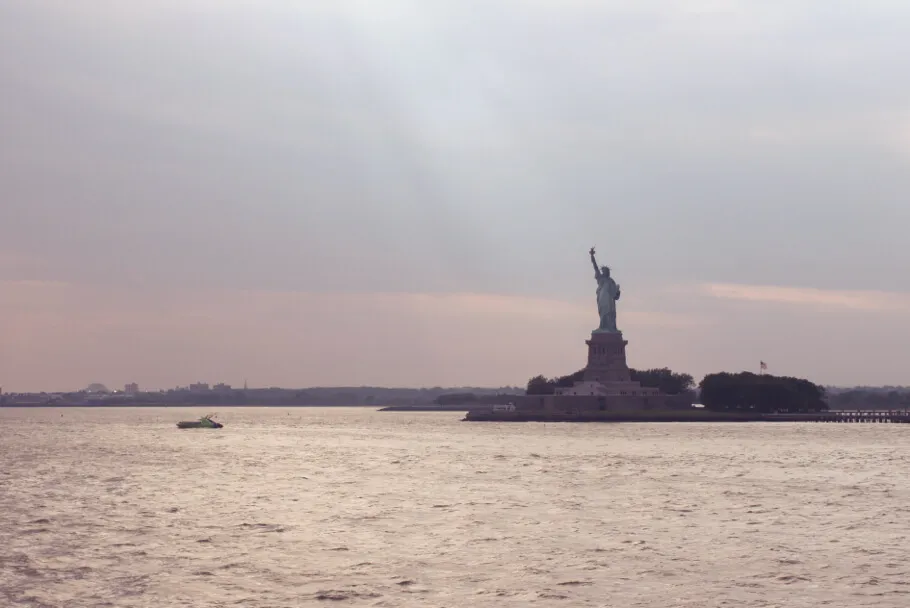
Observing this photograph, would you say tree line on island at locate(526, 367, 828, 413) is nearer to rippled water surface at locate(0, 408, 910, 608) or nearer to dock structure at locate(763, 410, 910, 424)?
dock structure at locate(763, 410, 910, 424)

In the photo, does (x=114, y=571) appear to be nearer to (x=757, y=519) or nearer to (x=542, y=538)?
(x=542, y=538)

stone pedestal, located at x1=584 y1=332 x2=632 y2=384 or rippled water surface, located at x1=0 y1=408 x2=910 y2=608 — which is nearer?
rippled water surface, located at x1=0 y1=408 x2=910 y2=608

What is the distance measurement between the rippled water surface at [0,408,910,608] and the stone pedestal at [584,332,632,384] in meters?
96.5

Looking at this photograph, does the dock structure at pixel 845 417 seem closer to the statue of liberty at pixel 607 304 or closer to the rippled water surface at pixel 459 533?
the statue of liberty at pixel 607 304

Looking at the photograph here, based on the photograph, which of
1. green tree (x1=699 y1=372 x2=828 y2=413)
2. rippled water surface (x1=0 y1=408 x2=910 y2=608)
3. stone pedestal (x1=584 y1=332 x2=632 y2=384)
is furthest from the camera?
green tree (x1=699 y1=372 x2=828 y2=413)

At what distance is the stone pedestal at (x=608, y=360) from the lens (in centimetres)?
17238

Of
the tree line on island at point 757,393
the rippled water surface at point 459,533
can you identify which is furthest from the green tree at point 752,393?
the rippled water surface at point 459,533

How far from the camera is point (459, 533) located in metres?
37.7

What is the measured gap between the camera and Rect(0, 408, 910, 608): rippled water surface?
27734mm

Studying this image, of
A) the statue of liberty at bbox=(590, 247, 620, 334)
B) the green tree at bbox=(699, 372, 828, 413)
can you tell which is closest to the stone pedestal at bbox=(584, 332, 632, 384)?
the statue of liberty at bbox=(590, 247, 620, 334)

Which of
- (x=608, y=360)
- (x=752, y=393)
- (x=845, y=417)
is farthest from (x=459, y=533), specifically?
(x=845, y=417)

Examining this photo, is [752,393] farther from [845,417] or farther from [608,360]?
[608,360]

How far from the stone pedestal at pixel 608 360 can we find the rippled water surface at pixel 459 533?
96.5 m

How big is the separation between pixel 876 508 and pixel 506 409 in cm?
14142
